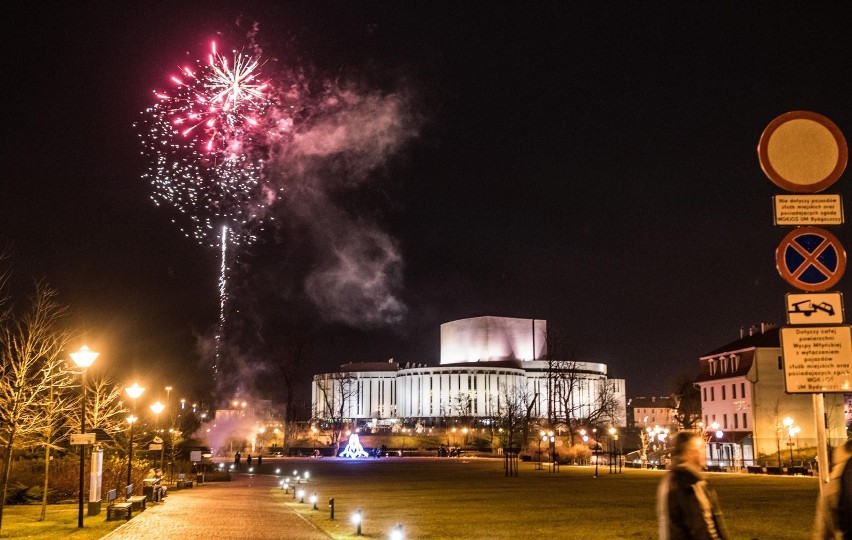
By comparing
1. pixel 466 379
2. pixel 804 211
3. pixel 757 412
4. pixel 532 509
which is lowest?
pixel 532 509

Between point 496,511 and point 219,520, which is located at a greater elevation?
point 219,520

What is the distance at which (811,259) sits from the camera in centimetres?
667

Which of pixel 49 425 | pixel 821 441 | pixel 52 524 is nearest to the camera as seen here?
pixel 821 441

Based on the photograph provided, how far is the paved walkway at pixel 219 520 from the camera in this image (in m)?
19.6

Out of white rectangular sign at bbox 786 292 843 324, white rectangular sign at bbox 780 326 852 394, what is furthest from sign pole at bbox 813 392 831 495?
white rectangular sign at bbox 786 292 843 324

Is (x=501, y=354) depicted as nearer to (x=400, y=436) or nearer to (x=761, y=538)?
(x=400, y=436)

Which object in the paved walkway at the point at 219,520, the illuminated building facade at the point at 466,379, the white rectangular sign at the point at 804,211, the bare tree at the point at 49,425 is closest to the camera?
the white rectangular sign at the point at 804,211

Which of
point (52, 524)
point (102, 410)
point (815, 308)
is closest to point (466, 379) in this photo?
point (102, 410)

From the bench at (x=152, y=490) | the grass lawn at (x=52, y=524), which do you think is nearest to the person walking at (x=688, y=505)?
the grass lawn at (x=52, y=524)

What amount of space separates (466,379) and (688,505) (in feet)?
522

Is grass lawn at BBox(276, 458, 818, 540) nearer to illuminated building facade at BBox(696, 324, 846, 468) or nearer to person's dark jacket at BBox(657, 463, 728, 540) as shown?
person's dark jacket at BBox(657, 463, 728, 540)

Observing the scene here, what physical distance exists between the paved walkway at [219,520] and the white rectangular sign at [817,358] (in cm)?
1411

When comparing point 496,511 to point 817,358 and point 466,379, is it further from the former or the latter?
point 466,379

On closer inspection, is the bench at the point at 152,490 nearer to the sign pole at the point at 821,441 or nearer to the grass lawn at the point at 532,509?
the grass lawn at the point at 532,509
